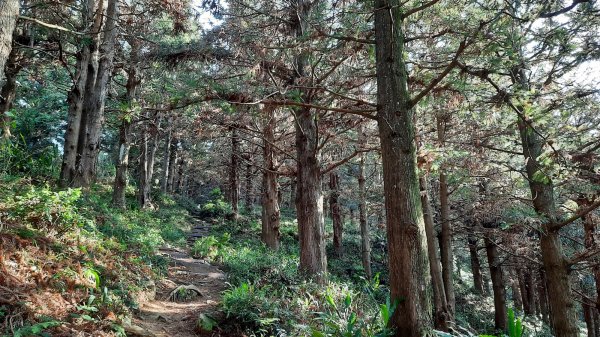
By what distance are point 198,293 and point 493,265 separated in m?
12.6

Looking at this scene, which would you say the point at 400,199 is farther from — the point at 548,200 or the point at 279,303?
the point at 548,200

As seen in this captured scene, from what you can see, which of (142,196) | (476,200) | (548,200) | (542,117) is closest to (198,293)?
(542,117)

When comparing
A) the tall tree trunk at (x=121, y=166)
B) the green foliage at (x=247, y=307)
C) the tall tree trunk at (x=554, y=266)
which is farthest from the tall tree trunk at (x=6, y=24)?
the tall tree trunk at (x=121, y=166)

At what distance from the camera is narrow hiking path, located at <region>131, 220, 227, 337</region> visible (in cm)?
494

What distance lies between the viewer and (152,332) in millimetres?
4512

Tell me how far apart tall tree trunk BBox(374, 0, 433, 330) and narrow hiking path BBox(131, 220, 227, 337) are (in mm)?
2710

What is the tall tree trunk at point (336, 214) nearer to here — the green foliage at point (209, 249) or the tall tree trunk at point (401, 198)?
the green foliage at point (209, 249)

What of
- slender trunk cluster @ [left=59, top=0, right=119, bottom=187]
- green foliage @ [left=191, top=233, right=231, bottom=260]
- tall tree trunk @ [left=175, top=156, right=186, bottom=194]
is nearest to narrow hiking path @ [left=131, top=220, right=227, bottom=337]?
green foliage @ [left=191, top=233, right=231, bottom=260]

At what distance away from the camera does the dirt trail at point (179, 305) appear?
4944 millimetres

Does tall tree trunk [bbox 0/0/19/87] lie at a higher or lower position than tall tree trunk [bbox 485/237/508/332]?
higher

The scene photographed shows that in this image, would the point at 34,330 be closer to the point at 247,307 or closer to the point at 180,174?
the point at 247,307

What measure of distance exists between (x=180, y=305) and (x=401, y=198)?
173 inches

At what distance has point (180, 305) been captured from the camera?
6289 mm

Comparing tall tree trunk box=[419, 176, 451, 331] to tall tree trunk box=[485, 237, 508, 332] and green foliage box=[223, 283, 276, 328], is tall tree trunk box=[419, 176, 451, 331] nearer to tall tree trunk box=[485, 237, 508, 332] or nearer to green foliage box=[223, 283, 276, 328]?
tall tree trunk box=[485, 237, 508, 332]
